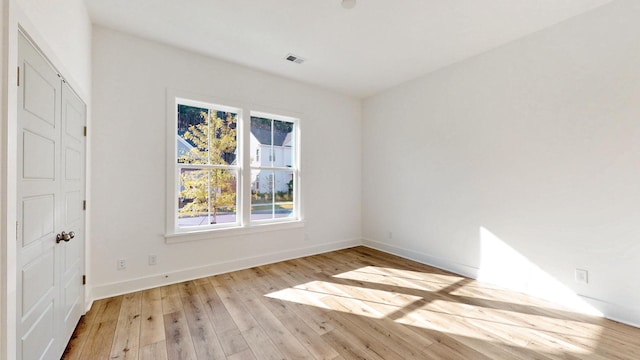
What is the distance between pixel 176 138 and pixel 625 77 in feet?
15.3

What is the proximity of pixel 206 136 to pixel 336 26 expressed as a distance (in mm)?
2150

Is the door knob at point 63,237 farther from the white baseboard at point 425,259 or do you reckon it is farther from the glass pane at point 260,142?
the white baseboard at point 425,259

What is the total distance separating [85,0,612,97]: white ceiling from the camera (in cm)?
248

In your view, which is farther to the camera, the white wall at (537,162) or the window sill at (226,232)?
the window sill at (226,232)

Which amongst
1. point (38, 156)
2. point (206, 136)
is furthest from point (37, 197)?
point (206, 136)

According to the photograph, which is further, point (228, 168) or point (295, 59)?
point (228, 168)

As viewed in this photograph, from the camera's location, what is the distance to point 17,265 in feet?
Answer: 4.10

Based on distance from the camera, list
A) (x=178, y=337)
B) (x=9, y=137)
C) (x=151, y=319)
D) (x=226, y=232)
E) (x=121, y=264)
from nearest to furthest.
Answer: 1. (x=9, y=137)
2. (x=178, y=337)
3. (x=151, y=319)
4. (x=121, y=264)
5. (x=226, y=232)

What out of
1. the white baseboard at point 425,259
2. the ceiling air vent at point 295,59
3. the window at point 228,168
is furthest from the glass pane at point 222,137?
the white baseboard at point 425,259

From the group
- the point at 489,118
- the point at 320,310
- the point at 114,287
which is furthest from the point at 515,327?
the point at 114,287

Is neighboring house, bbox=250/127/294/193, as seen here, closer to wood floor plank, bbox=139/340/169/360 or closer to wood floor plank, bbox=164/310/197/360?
wood floor plank, bbox=164/310/197/360

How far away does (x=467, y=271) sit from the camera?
3.50 m

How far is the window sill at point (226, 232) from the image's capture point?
3.24 m

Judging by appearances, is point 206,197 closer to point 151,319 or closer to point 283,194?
point 283,194
